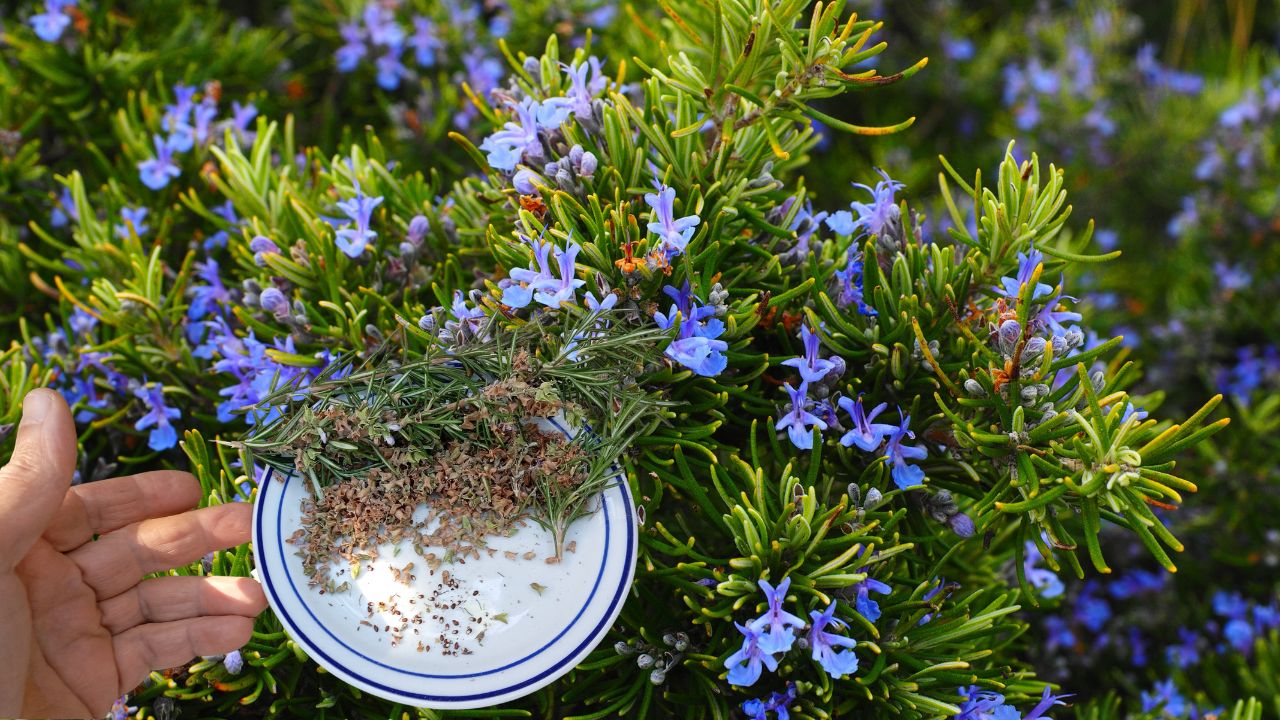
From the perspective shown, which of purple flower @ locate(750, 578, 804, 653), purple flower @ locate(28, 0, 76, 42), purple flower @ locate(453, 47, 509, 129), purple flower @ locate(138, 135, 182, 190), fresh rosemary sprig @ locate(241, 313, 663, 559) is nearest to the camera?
purple flower @ locate(750, 578, 804, 653)

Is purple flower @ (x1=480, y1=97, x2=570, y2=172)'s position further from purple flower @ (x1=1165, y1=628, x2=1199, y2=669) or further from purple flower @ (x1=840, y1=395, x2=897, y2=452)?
purple flower @ (x1=1165, y1=628, x2=1199, y2=669)

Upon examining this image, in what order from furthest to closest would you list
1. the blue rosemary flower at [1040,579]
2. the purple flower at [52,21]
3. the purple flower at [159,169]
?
1. the purple flower at [52,21]
2. the purple flower at [159,169]
3. the blue rosemary flower at [1040,579]

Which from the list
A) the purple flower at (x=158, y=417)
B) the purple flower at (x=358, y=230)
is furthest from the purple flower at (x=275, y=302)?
the purple flower at (x=158, y=417)

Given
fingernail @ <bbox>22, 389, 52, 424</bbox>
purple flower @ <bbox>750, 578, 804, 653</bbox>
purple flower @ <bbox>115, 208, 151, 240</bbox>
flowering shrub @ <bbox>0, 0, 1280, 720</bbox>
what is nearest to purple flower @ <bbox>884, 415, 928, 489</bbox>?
flowering shrub @ <bbox>0, 0, 1280, 720</bbox>

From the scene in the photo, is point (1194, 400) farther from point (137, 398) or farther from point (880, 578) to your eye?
point (137, 398)

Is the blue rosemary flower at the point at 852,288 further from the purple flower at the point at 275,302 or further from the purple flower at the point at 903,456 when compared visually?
the purple flower at the point at 275,302

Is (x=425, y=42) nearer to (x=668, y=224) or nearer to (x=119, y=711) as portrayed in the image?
(x=668, y=224)
